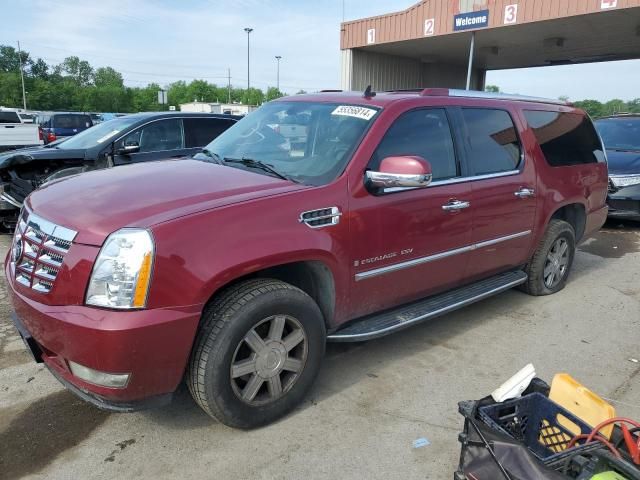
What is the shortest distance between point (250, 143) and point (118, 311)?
1.84 meters

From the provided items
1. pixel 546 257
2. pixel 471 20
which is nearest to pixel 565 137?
pixel 546 257

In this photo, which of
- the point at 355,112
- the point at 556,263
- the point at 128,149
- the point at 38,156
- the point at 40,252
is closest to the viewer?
the point at 40,252

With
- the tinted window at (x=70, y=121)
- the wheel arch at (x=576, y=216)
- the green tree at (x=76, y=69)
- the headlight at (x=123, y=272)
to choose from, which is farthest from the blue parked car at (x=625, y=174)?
the green tree at (x=76, y=69)

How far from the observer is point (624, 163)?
26.8ft

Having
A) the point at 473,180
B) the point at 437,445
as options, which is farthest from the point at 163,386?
the point at 473,180

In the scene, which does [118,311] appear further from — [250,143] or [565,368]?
[565,368]

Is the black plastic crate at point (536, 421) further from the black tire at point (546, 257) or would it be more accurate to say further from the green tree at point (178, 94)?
the green tree at point (178, 94)

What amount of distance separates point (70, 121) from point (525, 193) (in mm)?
23012

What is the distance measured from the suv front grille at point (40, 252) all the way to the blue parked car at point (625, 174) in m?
8.12

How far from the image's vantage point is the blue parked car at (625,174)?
310 inches

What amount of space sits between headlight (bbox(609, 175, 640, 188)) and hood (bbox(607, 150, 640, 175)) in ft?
0.23

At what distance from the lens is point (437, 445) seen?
2777 mm

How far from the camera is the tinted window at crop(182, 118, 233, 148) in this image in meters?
7.42

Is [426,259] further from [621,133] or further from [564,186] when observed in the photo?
[621,133]
